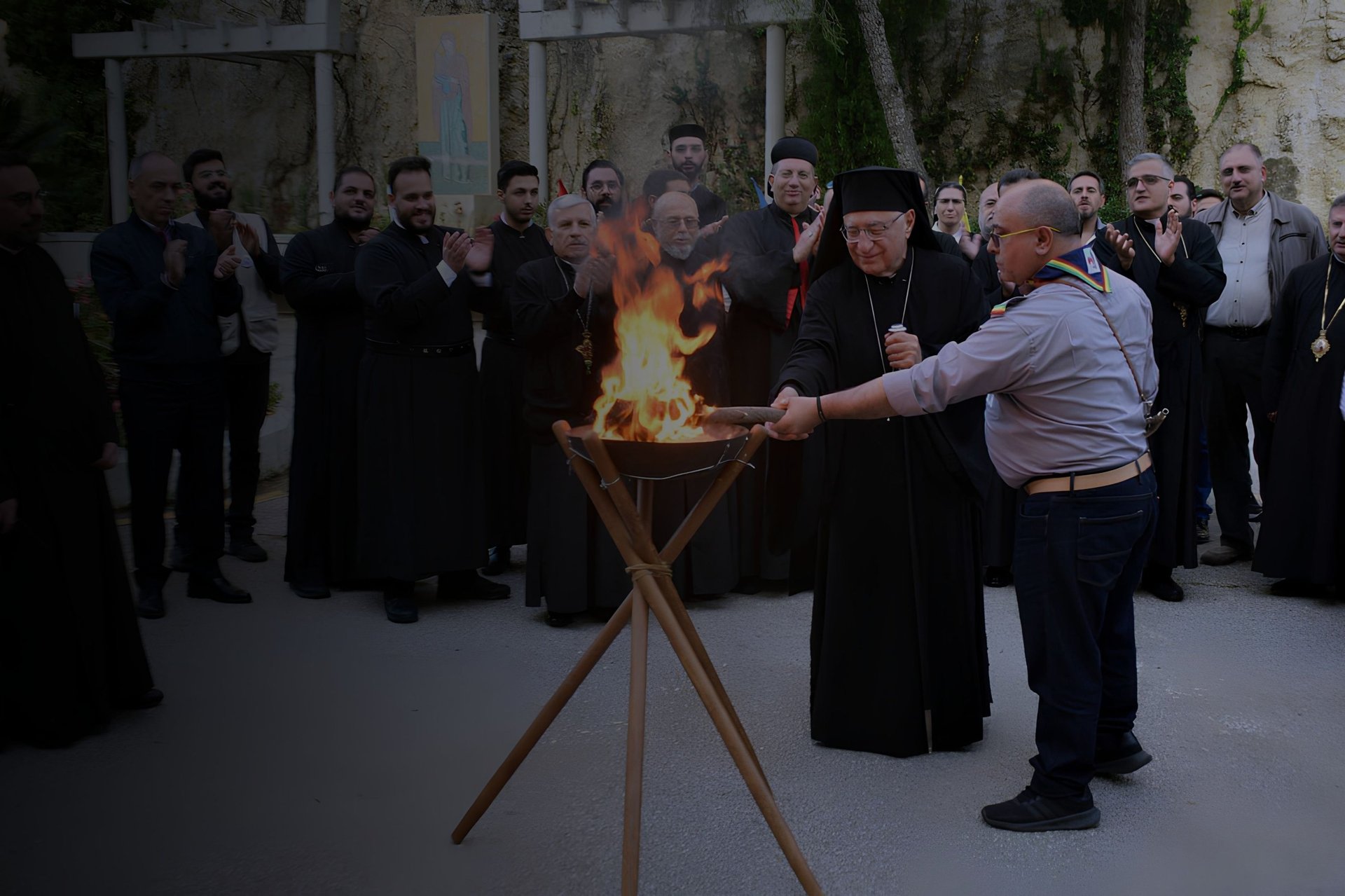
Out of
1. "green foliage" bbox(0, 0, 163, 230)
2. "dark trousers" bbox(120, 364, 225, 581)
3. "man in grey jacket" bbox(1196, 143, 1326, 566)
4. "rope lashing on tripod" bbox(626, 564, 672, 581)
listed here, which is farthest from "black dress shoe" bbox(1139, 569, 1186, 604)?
"green foliage" bbox(0, 0, 163, 230)

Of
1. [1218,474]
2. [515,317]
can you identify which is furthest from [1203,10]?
[515,317]

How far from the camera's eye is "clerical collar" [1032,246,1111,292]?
139 inches

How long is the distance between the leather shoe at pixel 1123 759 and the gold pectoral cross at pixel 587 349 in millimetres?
3117

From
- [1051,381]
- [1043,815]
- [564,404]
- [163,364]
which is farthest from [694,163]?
[1043,815]

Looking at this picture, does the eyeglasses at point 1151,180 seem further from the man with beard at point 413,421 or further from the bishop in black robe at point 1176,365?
the man with beard at point 413,421

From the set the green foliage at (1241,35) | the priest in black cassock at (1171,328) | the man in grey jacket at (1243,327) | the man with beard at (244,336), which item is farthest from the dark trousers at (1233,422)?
the green foliage at (1241,35)

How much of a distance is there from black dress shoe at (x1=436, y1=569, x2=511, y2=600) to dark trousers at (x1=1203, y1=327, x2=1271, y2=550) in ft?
14.8

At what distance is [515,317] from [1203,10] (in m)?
14.9

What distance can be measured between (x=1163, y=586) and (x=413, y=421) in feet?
14.0

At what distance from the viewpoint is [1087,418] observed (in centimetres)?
352

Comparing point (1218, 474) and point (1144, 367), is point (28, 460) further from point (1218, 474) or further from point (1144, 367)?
point (1218, 474)

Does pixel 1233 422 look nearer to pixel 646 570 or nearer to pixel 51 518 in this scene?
pixel 646 570

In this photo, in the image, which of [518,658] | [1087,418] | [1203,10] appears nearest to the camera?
[1087,418]

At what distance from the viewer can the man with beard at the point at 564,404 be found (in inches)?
228
